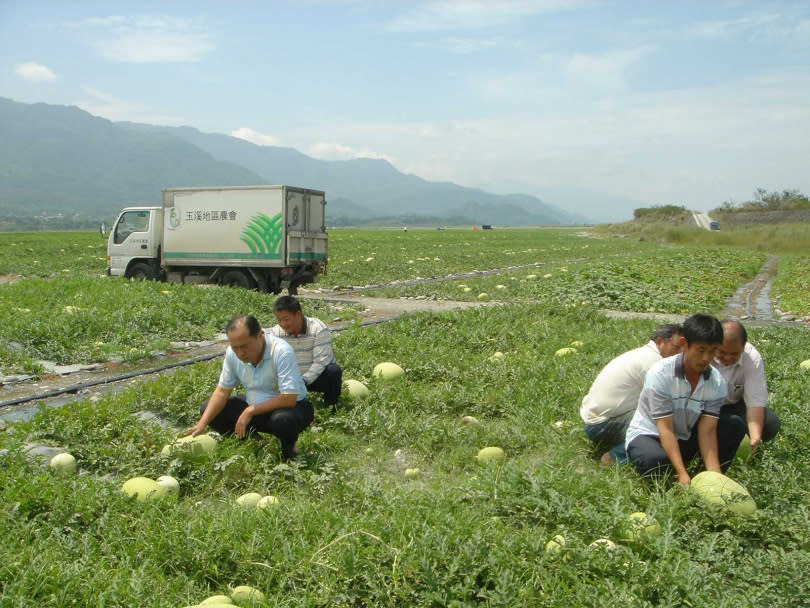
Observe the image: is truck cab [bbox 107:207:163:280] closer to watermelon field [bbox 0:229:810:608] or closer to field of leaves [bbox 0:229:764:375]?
field of leaves [bbox 0:229:764:375]

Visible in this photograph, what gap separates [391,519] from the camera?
4121mm

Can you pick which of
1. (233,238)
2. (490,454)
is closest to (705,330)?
(490,454)

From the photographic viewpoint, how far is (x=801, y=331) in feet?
39.0

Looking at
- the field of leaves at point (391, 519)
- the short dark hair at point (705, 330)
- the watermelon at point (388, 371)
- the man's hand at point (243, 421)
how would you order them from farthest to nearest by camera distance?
the watermelon at point (388, 371) → the man's hand at point (243, 421) → the short dark hair at point (705, 330) → the field of leaves at point (391, 519)

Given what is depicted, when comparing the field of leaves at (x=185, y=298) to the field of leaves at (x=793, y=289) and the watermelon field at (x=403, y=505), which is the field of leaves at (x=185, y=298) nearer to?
the watermelon field at (x=403, y=505)

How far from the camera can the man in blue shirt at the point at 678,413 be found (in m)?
4.76

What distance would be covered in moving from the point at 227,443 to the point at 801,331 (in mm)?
10492

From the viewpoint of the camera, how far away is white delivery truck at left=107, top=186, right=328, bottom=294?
17.1 meters

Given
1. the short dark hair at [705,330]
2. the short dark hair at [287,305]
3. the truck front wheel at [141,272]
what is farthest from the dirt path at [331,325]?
the short dark hair at [705,330]

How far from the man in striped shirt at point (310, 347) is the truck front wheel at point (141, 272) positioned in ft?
43.3

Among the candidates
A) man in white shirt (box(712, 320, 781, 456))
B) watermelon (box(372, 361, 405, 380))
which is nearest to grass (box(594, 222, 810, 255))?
watermelon (box(372, 361, 405, 380))

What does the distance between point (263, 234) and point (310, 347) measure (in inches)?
432

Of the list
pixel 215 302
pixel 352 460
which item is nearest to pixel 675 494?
pixel 352 460

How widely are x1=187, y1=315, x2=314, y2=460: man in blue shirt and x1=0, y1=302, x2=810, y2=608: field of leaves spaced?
0.75ft
